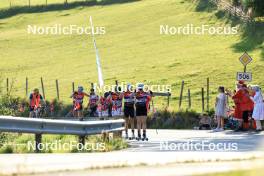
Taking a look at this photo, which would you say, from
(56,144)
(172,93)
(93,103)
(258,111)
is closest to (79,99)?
(93,103)

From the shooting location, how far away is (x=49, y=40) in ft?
250

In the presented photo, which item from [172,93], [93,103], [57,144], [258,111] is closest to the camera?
[57,144]

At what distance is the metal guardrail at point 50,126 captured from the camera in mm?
18734

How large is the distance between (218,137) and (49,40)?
52.9 m

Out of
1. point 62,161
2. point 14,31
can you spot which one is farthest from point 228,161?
point 14,31

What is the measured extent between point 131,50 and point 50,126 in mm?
45316

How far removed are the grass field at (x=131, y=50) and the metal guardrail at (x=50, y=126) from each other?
19.3 meters

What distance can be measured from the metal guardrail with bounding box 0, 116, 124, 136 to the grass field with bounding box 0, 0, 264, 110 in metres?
19.3

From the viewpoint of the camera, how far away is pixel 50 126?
19375 millimetres

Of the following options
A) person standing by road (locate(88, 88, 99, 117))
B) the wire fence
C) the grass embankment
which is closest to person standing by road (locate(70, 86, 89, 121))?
person standing by road (locate(88, 88, 99, 117))

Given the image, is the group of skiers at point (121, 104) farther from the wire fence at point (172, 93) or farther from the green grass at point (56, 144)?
the green grass at point (56, 144)

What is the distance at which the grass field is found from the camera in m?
50.7

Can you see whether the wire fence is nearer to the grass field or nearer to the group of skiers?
the grass field

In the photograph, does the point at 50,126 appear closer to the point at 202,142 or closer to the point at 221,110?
the point at 202,142
